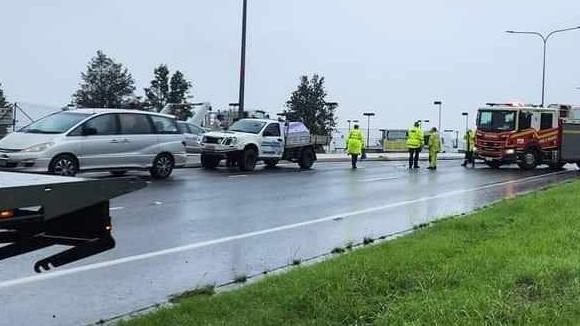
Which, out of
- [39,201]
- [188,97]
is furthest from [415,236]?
[188,97]

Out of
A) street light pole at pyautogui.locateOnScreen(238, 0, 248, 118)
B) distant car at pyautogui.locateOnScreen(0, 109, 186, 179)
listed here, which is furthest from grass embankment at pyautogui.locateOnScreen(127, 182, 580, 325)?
street light pole at pyautogui.locateOnScreen(238, 0, 248, 118)

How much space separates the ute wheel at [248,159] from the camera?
78.7 ft

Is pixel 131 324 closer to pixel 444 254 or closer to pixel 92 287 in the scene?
pixel 92 287

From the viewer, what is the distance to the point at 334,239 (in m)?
10.7

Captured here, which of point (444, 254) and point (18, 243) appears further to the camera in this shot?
point (444, 254)

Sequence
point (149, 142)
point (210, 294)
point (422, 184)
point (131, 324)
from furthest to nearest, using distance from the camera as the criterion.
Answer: point (422, 184), point (149, 142), point (210, 294), point (131, 324)

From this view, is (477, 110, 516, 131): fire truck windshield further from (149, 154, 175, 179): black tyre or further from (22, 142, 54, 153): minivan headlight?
(22, 142, 54, 153): minivan headlight

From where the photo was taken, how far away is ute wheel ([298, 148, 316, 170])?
88.4ft

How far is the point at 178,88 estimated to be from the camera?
69.9 m

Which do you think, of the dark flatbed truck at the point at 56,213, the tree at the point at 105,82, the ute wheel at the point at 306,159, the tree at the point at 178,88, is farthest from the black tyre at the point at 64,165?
the tree at the point at 178,88

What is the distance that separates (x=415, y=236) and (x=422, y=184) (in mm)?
11169

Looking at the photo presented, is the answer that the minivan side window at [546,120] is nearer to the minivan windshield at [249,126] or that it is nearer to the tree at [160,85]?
the minivan windshield at [249,126]

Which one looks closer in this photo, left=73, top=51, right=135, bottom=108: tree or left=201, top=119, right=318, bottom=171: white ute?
left=201, top=119, right=318, bottom=171: white ute

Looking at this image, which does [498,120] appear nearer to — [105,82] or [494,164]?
[494,164]
